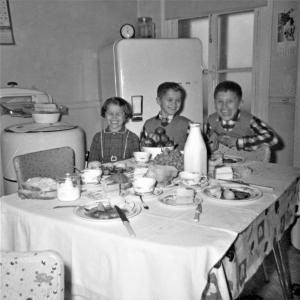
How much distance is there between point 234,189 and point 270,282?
86 centimetres

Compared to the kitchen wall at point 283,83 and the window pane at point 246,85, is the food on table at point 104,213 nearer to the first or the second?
the kitchen wall at point 283,83

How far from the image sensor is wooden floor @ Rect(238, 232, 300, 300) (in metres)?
1.86

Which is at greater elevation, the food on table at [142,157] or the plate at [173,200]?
the food on table at [142,157]

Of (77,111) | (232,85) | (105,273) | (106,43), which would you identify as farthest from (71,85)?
(105,273)

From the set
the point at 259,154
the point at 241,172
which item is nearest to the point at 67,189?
the point at 241,172

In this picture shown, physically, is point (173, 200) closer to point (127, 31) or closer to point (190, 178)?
point (190, 178)

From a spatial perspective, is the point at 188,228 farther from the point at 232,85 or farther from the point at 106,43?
the point at 106,43

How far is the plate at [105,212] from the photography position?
1.11 m

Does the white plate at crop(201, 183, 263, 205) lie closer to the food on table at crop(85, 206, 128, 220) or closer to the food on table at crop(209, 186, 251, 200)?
the food on table at crop(209, 186, 251, 200)

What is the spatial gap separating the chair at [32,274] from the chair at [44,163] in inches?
33.9

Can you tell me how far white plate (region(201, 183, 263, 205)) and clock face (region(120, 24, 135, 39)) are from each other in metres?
2.32

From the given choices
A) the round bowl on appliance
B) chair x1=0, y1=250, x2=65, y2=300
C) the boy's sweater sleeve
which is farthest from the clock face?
chair x1=0, y1=250, x2=65, y2=300

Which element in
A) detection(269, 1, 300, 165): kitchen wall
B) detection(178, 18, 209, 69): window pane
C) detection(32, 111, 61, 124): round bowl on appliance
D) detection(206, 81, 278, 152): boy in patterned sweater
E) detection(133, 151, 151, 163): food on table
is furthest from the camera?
detection(178, 18, 209, 69): window pane

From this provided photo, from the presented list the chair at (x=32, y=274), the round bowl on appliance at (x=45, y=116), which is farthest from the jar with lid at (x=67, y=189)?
the round bowl on appliance at (x=45, y=116)
